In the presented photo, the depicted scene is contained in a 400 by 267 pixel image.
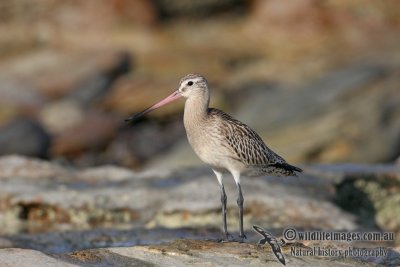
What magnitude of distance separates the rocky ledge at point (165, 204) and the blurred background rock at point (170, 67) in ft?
22.4

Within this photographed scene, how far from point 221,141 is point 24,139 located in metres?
17.3

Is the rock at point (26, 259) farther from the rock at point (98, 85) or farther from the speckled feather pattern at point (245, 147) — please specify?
the rock at point (98, 85)

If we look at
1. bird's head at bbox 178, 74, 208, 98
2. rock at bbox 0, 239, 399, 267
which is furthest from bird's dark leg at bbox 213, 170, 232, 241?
rock at bbox 0, 239, 399, 267

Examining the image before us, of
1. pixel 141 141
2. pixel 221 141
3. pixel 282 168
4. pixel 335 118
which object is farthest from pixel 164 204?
pixel 141 141

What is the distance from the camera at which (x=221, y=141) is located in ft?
39.9

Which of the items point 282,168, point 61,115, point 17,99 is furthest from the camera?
point 17,99

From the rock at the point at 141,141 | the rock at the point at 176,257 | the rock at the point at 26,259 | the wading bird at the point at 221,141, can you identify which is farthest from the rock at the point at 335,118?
the rock at the point at 26,259

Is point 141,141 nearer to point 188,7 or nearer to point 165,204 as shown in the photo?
point 188,7

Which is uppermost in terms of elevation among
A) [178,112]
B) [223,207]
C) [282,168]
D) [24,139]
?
[178,112]

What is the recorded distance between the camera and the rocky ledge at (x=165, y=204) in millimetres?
13523

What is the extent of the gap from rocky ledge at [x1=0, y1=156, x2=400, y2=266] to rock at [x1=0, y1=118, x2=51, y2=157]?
11135 mm

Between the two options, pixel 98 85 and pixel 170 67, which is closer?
pixel 98 85

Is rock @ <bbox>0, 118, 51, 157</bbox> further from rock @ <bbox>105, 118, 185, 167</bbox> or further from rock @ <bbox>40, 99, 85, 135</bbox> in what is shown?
rock @ <bbox>105, 118, 185, 167</bbox>

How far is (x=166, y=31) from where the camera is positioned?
3722cm
